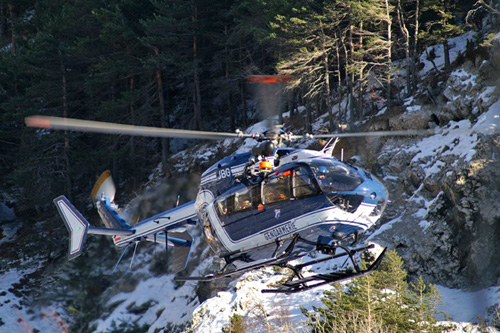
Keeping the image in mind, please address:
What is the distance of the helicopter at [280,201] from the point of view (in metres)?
10.7

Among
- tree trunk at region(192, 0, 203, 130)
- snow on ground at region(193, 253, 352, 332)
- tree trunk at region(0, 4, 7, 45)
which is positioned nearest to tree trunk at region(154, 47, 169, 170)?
tree trunk at region(192, 0, 203, 130)

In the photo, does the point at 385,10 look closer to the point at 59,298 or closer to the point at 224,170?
the point at 224,170

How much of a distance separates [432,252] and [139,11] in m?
23.0

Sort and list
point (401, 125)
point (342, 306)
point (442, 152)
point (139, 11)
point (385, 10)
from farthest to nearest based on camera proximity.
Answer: point (139, 11) < point (385, 10) < point (401, 125) < point (442, 152) < point (342, 306)

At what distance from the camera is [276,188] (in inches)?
446

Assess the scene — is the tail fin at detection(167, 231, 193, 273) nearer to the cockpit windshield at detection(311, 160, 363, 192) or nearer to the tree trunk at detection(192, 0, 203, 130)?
the cockpit windshield at detection(311, 160, 363, 192)

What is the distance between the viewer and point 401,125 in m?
21.3

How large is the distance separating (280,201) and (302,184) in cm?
64

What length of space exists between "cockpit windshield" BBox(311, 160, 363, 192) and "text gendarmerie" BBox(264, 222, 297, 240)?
41.8 inches

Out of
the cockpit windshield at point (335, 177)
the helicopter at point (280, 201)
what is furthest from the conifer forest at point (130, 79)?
the cockpit windshield at point (335, 177)

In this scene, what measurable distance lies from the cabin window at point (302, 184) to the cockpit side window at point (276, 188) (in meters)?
0.13

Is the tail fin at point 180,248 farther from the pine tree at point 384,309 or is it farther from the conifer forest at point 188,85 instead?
the pine tree at point 384,309

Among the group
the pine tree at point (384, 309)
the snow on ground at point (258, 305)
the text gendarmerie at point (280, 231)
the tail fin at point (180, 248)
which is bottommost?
the snow on ground at point (258, 305)

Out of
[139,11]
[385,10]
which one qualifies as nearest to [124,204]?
[139,11]
